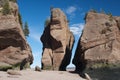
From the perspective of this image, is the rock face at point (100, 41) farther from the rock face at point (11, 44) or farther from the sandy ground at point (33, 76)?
the rock face at point (11, 44)

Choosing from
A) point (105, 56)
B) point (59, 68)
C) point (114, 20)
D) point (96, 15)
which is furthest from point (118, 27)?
point (59, 68)

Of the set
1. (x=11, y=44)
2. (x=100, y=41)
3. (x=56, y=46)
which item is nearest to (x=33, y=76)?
(x=11, y=44)

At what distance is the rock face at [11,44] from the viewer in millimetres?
52750

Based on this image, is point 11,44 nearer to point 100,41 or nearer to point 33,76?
point 33,76

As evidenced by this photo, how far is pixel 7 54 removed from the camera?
5462 centimetres

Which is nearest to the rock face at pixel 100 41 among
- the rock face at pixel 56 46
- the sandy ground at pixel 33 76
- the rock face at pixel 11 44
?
the sandy ground at pixel 33 76

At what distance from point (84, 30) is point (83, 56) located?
652 centimetres

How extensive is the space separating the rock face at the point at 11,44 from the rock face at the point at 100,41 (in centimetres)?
1322

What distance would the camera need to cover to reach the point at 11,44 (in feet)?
180

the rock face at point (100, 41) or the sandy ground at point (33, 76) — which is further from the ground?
the rock face at point (100, 41)

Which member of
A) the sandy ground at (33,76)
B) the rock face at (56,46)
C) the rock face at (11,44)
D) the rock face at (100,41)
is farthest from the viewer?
the rock face at (56,46)

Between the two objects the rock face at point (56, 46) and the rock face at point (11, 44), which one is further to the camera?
the rock face at point (56, 46)

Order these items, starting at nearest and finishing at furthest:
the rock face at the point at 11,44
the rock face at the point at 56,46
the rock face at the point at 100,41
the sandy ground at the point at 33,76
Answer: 1. the sandy ground at the point at 33,76
2. the rock face at the point at 11,44
3. the rock face at the point at 100,41
4. the rock face at the point at 56,46

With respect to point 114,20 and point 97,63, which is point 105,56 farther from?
point 114,20
